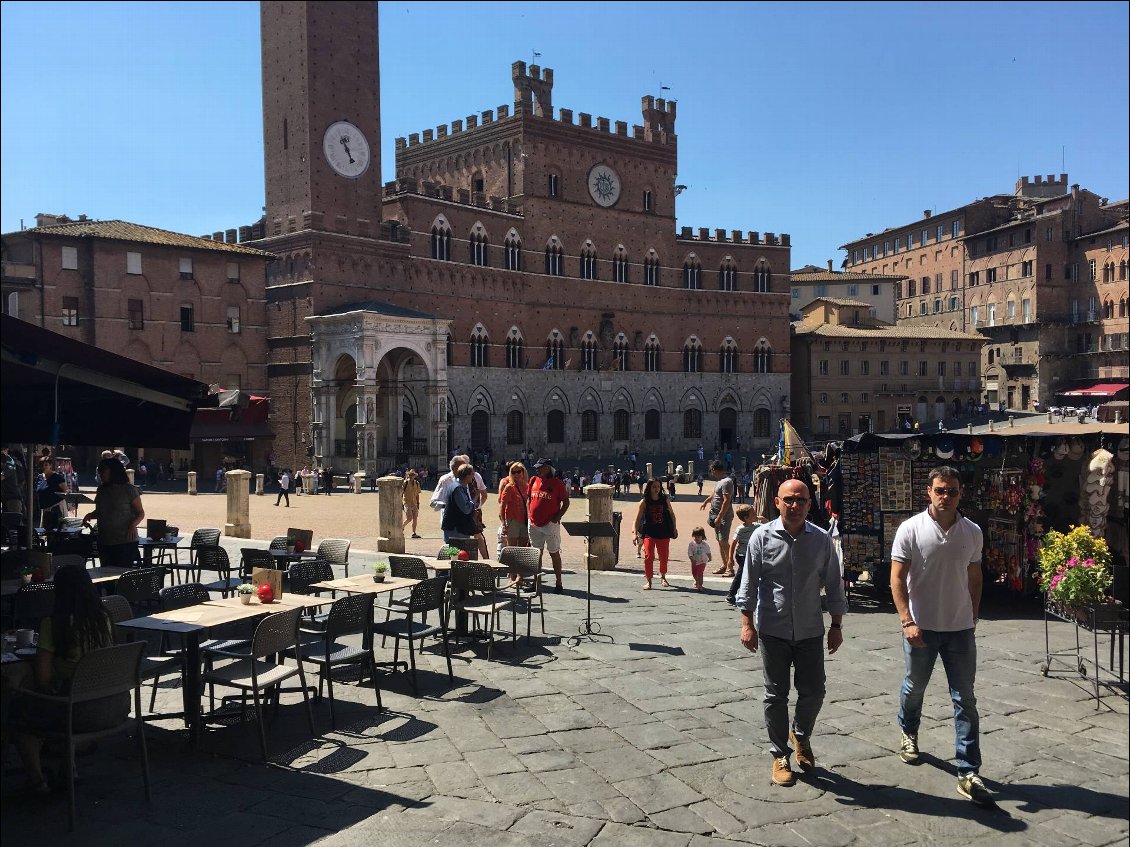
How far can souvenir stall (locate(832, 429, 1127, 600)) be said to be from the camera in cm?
938

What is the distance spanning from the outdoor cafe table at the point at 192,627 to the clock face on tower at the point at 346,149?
104ft

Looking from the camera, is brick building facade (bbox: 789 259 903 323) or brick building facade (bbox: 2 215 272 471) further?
brick building facade (bbox: 789 259 903 323)

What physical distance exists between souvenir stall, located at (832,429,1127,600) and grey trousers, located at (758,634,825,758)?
5.05 m

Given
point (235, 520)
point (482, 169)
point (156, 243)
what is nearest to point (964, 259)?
point (482, 169)

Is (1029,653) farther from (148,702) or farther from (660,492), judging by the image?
(148,702)

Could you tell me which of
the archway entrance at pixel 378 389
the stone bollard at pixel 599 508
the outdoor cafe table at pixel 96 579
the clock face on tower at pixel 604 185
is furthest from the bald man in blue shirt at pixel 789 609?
the clock face on tower at pixel 604 185

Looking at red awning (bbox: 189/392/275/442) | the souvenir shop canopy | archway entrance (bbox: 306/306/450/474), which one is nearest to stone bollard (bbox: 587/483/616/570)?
the souvenir shop canopy

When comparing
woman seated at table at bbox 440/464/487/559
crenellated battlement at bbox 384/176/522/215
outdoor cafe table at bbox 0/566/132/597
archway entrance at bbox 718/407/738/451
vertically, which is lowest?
outdoor cafe table at bbox 0/566/132/597

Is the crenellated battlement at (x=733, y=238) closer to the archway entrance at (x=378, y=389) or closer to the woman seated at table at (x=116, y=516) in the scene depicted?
the archway entrance at (x=378, y=389)

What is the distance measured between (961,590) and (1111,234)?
56471 millimetres

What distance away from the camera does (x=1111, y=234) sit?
172 feet

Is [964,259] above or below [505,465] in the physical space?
above

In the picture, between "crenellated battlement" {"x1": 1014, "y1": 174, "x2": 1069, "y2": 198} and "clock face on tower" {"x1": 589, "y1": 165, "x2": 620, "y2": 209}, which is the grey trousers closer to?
"clock face on tower" {"x1": 589, "y1": 165, "x2": 620, "y2": 209}

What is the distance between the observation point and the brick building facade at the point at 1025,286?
54.8 m
